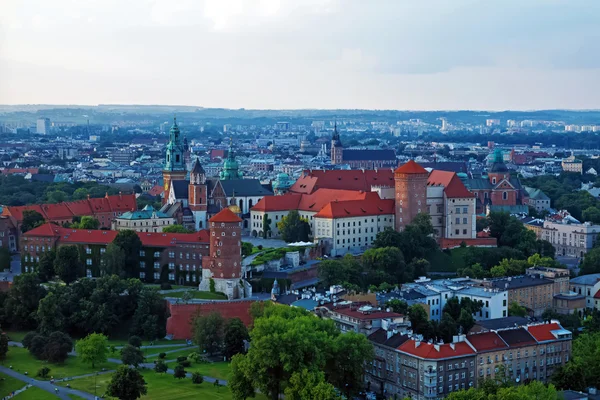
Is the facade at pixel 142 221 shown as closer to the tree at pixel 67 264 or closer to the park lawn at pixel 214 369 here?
the tree at pixel 67 264

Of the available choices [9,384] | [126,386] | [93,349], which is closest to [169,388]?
[126,386]

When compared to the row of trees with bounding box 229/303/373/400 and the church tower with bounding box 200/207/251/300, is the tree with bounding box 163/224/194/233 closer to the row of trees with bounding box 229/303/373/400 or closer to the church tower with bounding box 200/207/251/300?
the church tower with bounding box 200/207/251/300

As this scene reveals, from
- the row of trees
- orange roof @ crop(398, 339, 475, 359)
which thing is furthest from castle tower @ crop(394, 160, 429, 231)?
the row of trees

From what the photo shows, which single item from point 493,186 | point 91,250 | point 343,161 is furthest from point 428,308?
point 343,161

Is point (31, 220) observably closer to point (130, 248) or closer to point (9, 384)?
point (130, 248)

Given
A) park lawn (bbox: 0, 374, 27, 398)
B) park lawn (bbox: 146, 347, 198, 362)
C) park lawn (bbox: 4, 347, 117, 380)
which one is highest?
park lawn (bbox: 0, 374, 27, 398)

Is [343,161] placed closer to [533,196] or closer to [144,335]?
[533,196]
